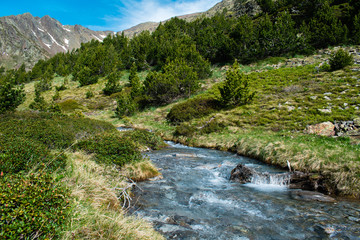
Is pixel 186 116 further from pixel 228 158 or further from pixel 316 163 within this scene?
pixel 316 163

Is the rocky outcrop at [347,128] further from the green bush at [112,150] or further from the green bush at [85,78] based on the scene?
the green bush at [85,78]

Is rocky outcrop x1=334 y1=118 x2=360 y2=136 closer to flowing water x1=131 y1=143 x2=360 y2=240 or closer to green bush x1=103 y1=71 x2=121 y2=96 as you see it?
flowing water x1=131 y1=143 x2=360 y2=240

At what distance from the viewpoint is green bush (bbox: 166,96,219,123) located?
2189 centimetres

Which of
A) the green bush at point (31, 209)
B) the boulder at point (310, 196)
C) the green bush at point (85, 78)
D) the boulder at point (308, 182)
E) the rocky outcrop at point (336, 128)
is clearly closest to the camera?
the green bush at point (31, 209)

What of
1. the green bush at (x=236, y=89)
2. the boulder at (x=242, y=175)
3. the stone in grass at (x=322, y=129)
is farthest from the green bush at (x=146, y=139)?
the stone in grass at (x=322, y=129)

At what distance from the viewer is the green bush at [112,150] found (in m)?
7.64

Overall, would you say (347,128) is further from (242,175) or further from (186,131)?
(186,131)

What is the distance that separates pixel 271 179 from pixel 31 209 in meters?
8.08

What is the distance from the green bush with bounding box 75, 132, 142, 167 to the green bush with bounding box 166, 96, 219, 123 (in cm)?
1322

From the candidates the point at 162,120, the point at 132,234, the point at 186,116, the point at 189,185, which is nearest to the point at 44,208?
the point at 132,234

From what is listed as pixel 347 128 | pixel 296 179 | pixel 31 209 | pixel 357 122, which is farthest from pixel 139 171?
pixel 357 122

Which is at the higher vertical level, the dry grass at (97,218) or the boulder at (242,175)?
the dry grass at (97,218)

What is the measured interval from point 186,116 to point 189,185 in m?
14.4

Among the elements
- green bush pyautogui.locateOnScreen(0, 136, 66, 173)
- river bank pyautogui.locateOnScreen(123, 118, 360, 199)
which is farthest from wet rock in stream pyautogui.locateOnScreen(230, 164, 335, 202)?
green bush pyautogui.locateOnScreen(0, 136, 66, 173)
